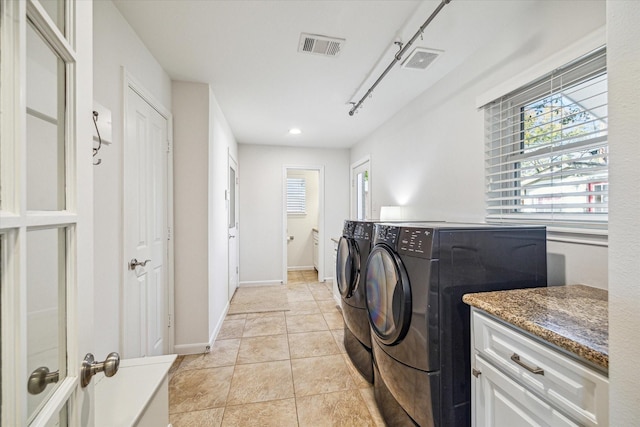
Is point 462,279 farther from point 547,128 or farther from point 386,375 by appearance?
point 547,128

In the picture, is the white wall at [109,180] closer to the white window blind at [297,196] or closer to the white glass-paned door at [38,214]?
the white glass-paned door at [38,214]

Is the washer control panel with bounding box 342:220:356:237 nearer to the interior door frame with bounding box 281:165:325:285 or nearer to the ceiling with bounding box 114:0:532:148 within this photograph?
the ceiling with bounding box 114:0:532:148

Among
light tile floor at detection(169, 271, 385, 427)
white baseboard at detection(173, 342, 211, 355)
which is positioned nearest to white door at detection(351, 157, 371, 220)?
light tile floor at detection(169, 271, 385, 427)

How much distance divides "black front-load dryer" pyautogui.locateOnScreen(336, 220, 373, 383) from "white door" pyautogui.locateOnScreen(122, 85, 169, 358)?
1.54 metres

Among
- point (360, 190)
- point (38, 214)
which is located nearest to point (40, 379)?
point (38, 214)

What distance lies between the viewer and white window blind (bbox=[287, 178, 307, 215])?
5.94 metres

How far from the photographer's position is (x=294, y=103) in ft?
9.53

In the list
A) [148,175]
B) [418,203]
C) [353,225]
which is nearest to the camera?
[148,175]

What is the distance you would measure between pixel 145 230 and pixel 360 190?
11.4 feet

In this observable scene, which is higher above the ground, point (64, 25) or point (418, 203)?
point (64, 25)

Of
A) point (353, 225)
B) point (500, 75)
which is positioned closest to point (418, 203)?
point (353, 225)

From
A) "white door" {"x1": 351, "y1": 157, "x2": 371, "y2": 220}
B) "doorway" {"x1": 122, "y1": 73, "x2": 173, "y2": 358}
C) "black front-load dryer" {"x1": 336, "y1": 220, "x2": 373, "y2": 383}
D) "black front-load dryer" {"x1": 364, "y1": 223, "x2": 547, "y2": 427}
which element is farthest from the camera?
"white door" {"x1": 351, "y1": 157, "x2": 371, "y2": 220}

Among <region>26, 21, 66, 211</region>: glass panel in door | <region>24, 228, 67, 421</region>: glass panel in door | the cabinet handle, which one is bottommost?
the cabinet handle

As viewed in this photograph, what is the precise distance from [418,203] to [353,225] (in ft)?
2.77
